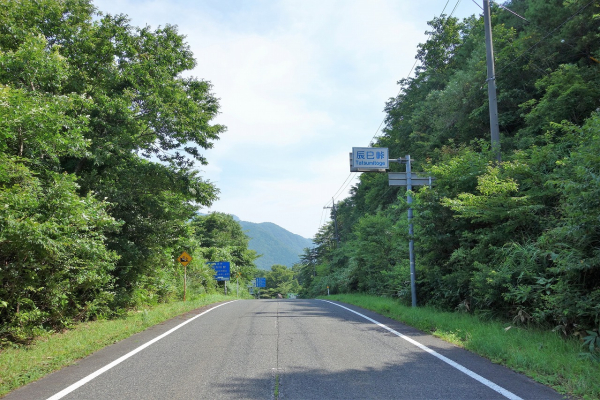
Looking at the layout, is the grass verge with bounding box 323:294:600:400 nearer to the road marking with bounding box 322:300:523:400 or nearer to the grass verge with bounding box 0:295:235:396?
the road marking with bounding box 322:300:523:400

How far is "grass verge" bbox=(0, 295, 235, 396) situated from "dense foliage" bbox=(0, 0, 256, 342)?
61cm

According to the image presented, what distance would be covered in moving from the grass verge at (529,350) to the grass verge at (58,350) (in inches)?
270

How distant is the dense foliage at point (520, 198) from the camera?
652 centimetres

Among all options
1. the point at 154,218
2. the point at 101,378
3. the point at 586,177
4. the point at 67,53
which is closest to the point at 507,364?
the point at 586,177

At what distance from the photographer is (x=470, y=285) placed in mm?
10156

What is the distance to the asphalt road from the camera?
4.51 m

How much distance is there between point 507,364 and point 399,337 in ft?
9.15

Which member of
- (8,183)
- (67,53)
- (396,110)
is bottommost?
(8,183)

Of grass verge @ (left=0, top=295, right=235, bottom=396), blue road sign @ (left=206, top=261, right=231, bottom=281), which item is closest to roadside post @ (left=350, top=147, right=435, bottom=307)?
grass verge @ (left=0, top=295, right=235, bottom=396)

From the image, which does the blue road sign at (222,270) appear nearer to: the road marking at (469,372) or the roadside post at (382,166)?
the roadside post at (382,166)

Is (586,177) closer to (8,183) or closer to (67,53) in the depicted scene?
(8,183)

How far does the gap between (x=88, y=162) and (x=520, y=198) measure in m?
12.6

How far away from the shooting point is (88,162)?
12.3m

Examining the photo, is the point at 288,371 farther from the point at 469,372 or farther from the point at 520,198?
the point at 520,198
